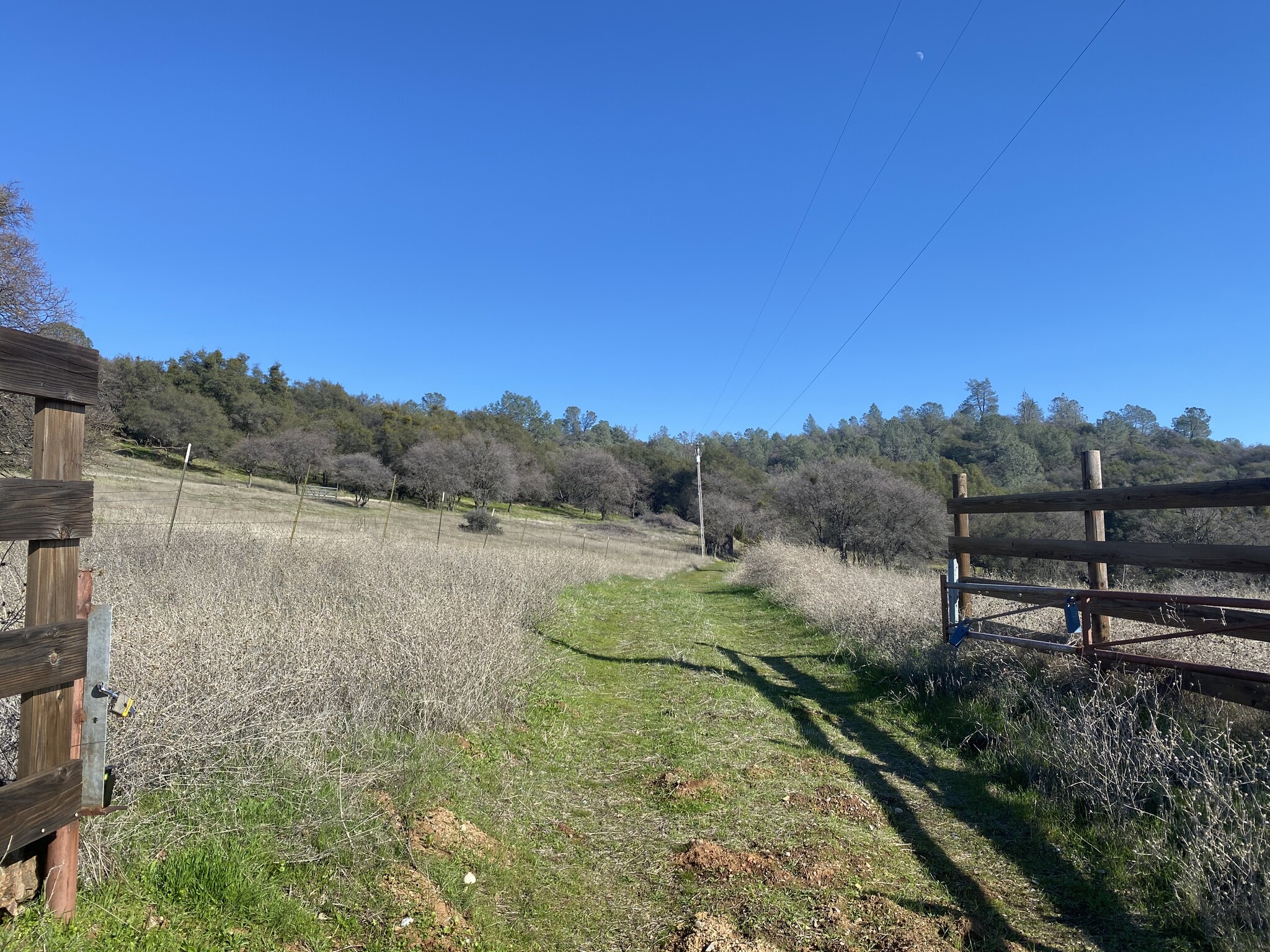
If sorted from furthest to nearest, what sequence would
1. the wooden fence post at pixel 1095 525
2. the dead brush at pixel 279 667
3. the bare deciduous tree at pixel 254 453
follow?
the bare deciduous tree at pixel 254 453 < the wooden fence post at pixel 1095 525 < the dead brush at pixel 279 667

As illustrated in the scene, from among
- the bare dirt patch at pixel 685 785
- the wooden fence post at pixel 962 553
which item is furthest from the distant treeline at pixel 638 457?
the bare dirt patch at pixel 685 785

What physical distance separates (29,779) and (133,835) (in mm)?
906

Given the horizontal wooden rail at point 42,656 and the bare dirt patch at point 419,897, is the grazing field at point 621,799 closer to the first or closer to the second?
the bare dirt patch at point 419,897

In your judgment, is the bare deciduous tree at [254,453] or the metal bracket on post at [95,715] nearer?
the metal bracket on post at [95,715]

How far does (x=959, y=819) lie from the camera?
15.2 ft

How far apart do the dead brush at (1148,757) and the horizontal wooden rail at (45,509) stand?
4.88 m

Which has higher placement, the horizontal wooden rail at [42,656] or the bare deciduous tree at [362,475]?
the bare deciduous tree at [362,475]

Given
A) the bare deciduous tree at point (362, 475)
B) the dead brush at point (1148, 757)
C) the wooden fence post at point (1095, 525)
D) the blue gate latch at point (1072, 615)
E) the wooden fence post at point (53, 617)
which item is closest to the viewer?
the wooden fence post at point (53, 617)

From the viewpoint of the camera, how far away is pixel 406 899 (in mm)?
3260

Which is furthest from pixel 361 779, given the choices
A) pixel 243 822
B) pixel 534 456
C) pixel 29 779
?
pixel 534 456

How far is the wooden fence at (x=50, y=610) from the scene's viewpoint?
241cm

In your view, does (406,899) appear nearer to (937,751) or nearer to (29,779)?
(29,779)

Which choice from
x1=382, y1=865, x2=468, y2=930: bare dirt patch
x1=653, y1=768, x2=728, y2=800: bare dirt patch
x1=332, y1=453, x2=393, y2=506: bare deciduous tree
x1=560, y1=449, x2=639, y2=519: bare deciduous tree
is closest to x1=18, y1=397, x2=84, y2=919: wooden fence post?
x1=382, y1=865, x2=468, y2=930: bare dirt patch

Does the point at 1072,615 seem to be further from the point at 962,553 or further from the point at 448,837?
the point at 448,837
